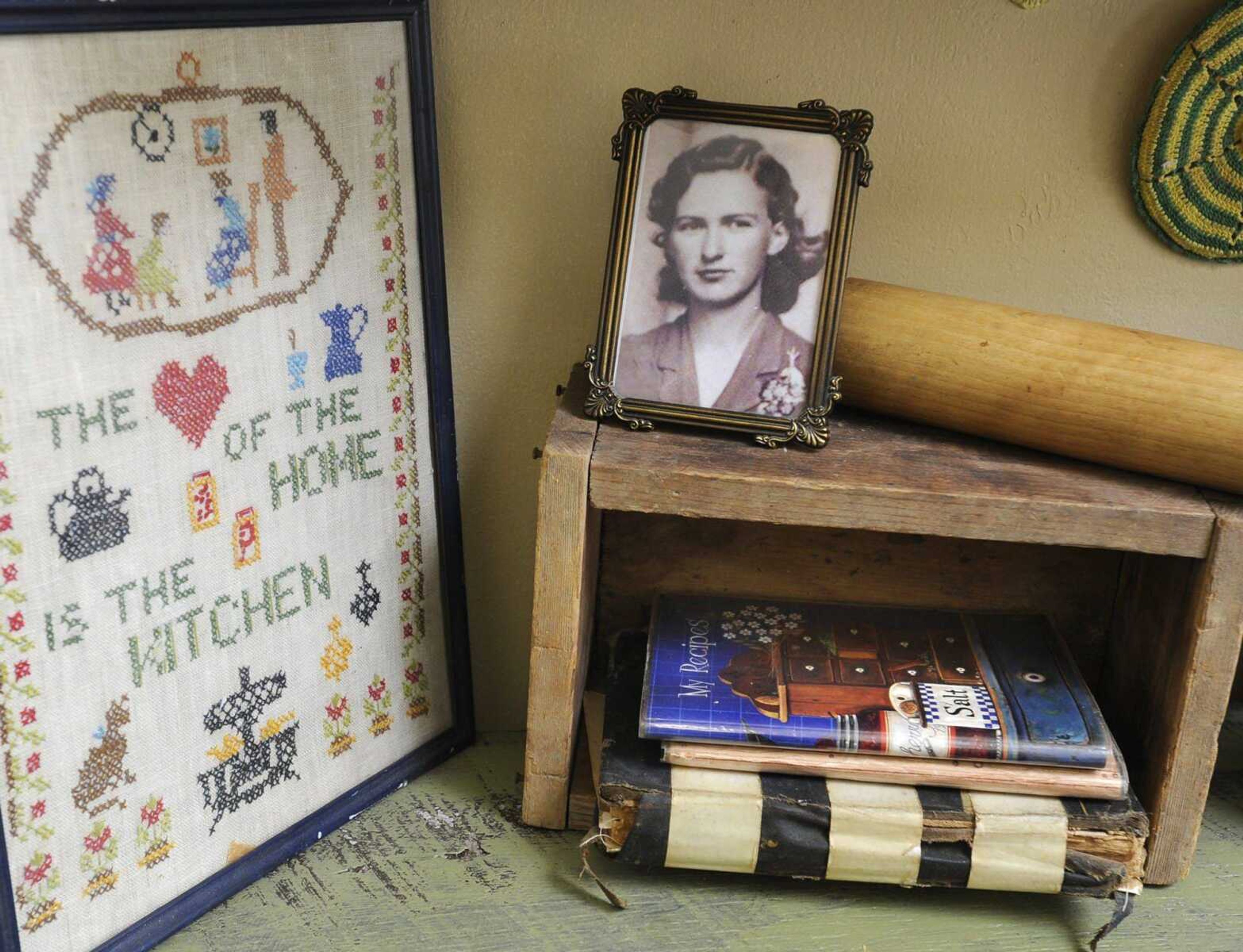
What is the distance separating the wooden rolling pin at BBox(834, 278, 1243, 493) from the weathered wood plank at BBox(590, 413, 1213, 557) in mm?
30

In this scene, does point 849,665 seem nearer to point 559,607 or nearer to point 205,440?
point 559,607

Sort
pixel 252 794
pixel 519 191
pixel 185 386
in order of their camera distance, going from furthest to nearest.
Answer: pixel 519 191, pixel 252 794, pixel 185 386

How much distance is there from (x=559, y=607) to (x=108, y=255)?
431 millimetres

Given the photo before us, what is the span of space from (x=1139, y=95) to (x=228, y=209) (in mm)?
777

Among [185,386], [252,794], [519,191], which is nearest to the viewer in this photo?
[185,386]

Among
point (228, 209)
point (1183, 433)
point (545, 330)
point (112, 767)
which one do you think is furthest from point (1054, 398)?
point (112, 767)

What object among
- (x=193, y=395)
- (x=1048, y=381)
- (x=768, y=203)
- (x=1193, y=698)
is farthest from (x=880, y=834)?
(x=193, y=395)

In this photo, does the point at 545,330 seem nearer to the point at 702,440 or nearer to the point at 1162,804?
the point at 702,440

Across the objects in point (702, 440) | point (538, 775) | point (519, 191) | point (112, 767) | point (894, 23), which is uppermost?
point (894, 23)

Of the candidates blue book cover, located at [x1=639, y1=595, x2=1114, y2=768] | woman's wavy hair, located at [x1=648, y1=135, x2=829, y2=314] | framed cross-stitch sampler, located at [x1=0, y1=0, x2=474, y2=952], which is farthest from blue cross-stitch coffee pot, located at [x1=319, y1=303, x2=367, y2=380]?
blue book cover, located at [x1=639, y1=595, x2=1114, y2=768]

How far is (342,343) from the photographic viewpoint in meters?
0.99

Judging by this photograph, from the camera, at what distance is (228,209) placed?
88 centimetres

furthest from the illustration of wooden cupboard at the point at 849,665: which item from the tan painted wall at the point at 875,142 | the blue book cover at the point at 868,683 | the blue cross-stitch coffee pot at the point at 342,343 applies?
the blue cross-stitch coffee pot at the point at 342,343

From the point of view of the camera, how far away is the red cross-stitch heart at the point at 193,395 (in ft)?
2.82
